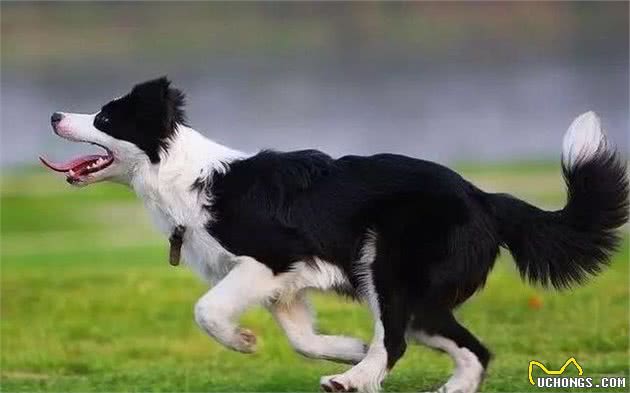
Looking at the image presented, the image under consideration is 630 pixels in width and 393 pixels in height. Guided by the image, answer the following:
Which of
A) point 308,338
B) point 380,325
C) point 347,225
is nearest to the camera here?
point 380,325

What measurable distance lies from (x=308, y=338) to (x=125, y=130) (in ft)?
4.10

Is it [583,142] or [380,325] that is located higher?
[583,142]

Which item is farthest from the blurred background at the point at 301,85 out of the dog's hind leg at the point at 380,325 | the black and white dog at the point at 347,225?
the dog's hind leg at the point at 380,325

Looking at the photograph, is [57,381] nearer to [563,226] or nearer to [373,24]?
[563,226]

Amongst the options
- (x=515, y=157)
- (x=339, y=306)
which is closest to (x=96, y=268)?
(x=339, y=306)

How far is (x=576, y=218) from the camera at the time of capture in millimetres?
5402

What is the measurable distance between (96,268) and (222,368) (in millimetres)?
4046

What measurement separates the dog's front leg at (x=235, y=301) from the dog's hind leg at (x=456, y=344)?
679 mm

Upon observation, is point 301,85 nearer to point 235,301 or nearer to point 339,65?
point 339,65

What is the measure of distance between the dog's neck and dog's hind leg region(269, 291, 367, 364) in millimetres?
561

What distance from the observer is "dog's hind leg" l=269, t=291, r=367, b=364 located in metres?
5.43

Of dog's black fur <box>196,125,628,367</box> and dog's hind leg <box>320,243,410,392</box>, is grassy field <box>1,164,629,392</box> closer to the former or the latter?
dog's black fur <box>196,125,628,367</box>

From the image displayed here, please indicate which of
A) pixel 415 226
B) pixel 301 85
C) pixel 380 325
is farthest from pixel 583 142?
pixel 301 85

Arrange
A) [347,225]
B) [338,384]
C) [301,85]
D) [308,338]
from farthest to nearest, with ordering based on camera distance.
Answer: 1. [301,85]
2. [308,338]
3. [347,225]
4. [338,384]
